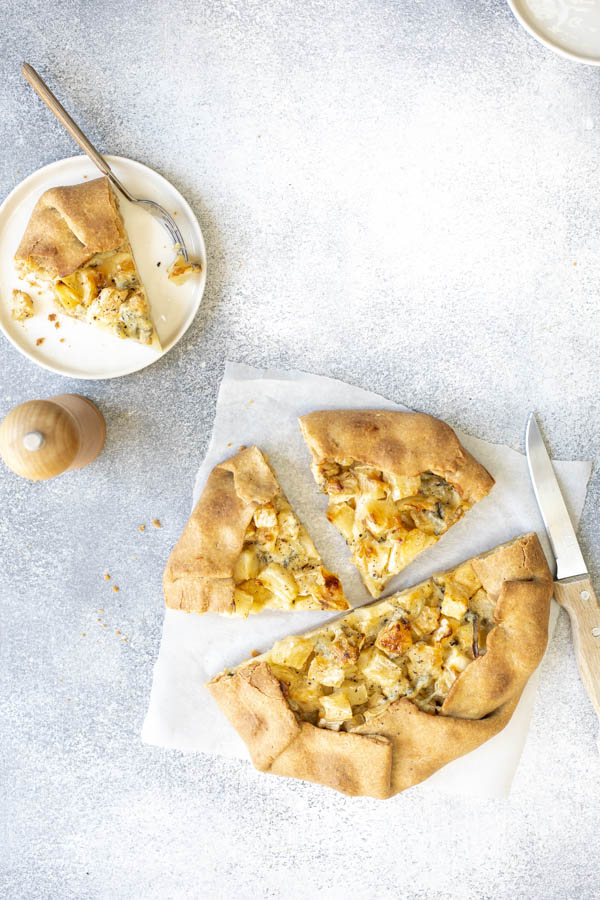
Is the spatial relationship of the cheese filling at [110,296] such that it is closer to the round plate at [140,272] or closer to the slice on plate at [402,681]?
the round plate at [140,272]

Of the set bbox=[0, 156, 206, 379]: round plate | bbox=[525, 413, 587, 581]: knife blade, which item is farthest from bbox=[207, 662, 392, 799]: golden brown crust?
bbox=[0, 156, 206, 379]: round plate

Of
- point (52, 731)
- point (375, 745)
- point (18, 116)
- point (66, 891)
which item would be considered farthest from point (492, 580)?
point (18, 116)

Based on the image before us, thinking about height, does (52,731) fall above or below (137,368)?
below

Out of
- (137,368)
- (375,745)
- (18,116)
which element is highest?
(18,116)

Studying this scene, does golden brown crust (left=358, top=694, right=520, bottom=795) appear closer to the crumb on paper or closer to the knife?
the knife

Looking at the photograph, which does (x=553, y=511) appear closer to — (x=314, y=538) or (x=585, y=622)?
(x=585, y=622)

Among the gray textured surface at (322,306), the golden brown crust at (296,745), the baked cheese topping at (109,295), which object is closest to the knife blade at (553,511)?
the gray textured surface at (322,306)

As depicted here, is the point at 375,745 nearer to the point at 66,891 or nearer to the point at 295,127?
the point at 66,891
